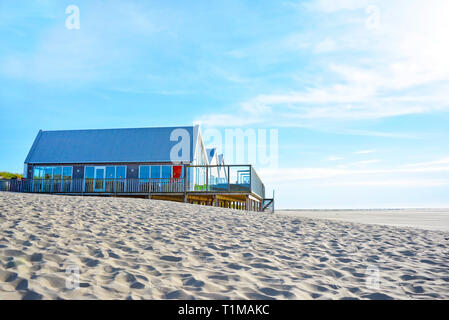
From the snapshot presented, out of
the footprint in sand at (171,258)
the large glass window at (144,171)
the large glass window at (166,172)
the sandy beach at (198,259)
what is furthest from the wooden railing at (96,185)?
the footprint in sand at (171,258)

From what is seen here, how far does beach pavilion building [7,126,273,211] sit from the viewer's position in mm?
23141

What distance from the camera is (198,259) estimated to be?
6.25 metres

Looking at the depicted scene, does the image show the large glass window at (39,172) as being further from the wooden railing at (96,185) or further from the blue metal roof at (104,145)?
the wooden railing at (96,185)

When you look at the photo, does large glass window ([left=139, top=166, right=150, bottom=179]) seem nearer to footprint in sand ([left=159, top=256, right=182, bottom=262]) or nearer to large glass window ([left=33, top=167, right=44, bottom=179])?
large glass window ([left=33, top=167, right=44, bottom=179])

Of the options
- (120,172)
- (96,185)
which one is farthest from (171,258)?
(120,172)

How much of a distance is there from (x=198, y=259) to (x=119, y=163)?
20.7 metres

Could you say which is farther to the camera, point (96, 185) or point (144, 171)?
point (144, 171)

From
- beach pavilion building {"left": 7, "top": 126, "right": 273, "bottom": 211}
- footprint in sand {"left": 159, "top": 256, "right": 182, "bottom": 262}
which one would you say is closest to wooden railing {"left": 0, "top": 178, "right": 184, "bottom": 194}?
beach pavilion building {"left": 7, "top": 126, "right": 273, "bottom": 211}

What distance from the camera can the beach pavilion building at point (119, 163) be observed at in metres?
23.1

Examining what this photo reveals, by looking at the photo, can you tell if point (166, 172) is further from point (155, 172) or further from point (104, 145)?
point (104, 145)

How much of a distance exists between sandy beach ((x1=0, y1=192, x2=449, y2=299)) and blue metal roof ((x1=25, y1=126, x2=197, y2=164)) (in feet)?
50.7
